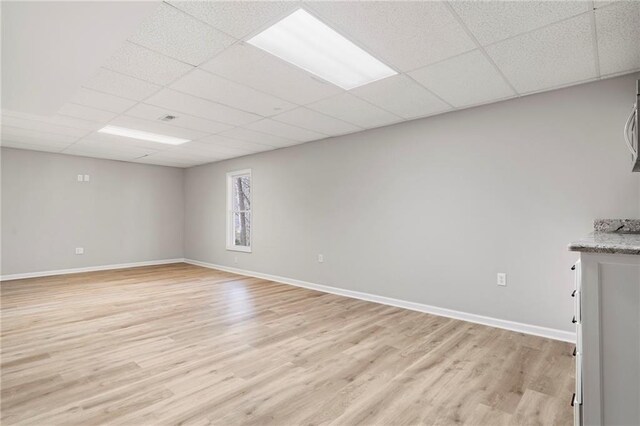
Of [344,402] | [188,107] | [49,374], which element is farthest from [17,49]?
[344,402]

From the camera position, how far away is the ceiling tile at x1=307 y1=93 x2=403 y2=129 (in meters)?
3.44

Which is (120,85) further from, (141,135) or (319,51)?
(141,135)

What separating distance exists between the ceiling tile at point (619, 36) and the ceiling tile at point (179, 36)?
237 cm

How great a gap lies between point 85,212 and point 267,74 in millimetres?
6102

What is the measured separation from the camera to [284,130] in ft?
15.1

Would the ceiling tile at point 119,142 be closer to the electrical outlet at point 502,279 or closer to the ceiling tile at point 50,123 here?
the ceiling tile at point 50,123

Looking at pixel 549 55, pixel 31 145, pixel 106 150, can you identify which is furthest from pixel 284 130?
pixel 31 145

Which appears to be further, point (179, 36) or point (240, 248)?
point (240, 248)

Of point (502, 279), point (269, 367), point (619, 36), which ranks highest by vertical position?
point (619, 36)

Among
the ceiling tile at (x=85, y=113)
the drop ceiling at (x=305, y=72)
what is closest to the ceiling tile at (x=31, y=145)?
the drop ceiling at (x=305, y=72)

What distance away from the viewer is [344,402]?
202 centimetres

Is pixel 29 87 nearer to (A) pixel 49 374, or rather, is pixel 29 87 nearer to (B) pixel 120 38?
(B) pixel 120 38

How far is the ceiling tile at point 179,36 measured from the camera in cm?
198

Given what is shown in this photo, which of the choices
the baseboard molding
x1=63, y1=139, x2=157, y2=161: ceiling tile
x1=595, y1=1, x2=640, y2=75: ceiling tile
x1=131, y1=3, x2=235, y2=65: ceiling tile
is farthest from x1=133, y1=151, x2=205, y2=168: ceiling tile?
x1=595, y1=1, x2=640, y2=75: ceiling tile
